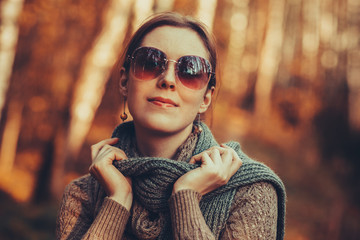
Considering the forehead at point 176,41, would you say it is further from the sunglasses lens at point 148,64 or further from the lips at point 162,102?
the lips at point 162,102

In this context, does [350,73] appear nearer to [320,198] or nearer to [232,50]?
[232,50]

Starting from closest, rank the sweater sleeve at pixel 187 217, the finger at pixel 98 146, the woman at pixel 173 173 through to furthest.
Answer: the sweater sleeve at pixel 187 217 < the woman at pixel 173 173 < the finger at pixel 98 146

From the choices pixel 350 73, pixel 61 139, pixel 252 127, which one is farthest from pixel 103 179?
pixel 350 73

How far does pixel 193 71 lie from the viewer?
180 cm

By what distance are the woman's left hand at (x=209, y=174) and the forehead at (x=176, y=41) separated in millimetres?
540

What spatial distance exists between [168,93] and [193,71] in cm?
17

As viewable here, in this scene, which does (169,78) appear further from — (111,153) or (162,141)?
(111,153)

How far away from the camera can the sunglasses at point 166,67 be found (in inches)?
70.7

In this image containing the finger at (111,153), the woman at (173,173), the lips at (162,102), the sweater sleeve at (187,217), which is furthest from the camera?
the finger at (111,153)

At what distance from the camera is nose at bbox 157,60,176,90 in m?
1.79

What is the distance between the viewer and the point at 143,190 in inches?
68.9

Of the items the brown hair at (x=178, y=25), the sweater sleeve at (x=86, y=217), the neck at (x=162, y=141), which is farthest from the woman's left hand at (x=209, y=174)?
the brown hair at (x=178, y=25)

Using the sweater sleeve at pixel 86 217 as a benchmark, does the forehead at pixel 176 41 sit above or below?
above

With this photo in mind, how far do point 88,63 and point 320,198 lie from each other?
7.93 meters
